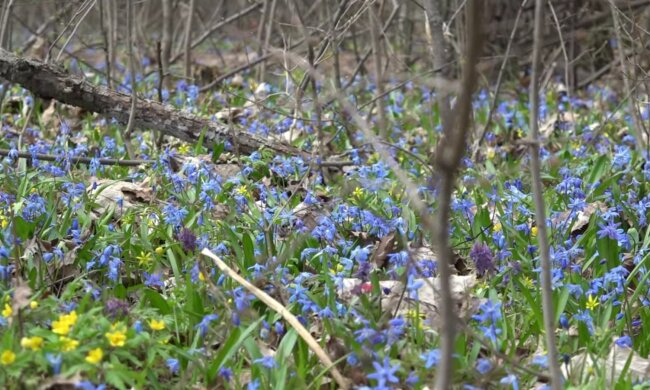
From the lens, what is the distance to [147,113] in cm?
454

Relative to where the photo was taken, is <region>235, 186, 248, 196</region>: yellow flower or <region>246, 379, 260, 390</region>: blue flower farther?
<region>235, 186, 248, 196</region>: yellow flower

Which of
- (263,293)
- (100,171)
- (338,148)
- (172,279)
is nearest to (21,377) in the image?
(263,293)

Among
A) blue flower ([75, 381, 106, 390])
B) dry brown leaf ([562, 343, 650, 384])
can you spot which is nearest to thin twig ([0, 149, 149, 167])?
blue flower ([75, 381, 106, 390])

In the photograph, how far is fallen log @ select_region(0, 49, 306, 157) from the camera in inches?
171

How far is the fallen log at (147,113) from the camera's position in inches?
171

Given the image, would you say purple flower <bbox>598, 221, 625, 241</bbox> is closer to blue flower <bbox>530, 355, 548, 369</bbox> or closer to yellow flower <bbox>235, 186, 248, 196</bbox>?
blue flower <bbox>530, 355, 548, 369</bbox>

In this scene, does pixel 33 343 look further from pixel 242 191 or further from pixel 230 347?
pixel 242 191

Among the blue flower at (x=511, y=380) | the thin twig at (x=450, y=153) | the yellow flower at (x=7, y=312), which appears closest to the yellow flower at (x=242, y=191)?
the yellow flower at (x=7, y=312)

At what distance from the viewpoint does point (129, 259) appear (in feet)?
10.1

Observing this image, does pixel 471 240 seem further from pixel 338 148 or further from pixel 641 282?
pixel 338 148

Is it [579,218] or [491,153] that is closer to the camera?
[579,218]

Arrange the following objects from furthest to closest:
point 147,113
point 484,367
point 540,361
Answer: point 147,113
point 540,361
point 484,367

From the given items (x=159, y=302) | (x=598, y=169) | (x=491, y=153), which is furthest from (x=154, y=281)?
(x=491, y=153)

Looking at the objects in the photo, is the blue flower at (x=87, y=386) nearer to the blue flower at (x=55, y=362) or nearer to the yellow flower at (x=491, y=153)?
the blue flower at (x=55, y=362)
